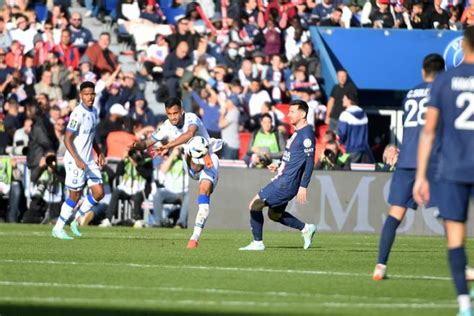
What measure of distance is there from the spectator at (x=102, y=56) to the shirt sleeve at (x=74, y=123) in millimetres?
9881

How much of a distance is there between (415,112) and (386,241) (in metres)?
1.45

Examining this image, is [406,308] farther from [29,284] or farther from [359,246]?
[359,246]

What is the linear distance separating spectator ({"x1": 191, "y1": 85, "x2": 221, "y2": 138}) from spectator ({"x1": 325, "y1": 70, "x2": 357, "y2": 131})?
8.28 ft

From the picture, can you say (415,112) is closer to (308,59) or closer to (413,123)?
(413,123)

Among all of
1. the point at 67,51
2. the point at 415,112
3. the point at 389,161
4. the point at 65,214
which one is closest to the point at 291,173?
the point at 65,214

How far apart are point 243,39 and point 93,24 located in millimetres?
3655

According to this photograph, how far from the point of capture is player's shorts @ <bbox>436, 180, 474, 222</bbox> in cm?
1141

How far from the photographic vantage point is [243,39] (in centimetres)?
3359

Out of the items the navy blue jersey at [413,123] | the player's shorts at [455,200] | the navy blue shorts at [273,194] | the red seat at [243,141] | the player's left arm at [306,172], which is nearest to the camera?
the player's shorts at [455,200]

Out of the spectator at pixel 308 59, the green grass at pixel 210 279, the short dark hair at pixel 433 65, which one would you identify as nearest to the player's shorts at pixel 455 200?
the green grass at pixel 210 279

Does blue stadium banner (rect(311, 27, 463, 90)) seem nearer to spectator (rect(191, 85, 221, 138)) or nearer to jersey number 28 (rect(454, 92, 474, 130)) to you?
spectator (rect(191, 85, 221, 138))

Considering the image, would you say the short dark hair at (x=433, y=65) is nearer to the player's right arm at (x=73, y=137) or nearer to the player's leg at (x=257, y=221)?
the player's leg at (x=257, y=221)

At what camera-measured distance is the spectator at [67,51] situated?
106 ft

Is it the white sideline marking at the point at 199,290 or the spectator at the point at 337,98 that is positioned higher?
the spectator at the point at 337,98
